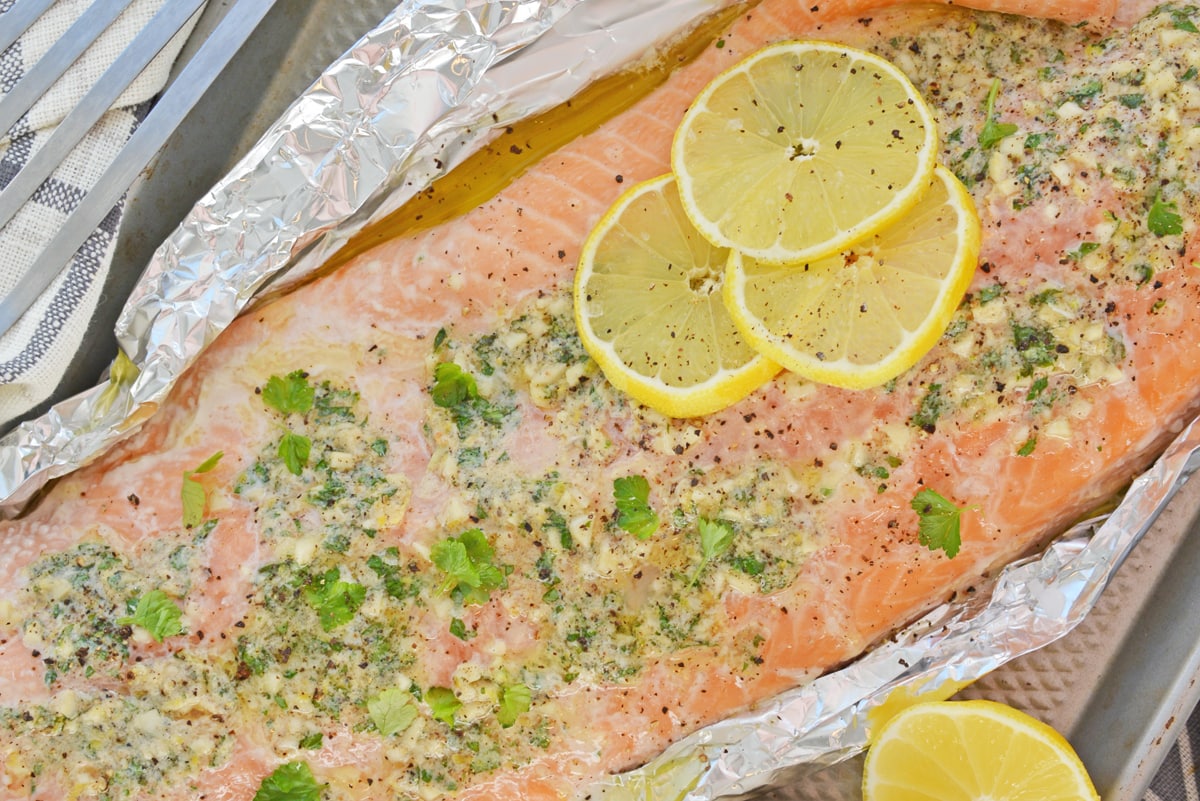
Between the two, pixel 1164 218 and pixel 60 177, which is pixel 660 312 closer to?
pixel 1164 218

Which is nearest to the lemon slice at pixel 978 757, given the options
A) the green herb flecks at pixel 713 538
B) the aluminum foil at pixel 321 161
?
the green herb flecks at pixel 713 538

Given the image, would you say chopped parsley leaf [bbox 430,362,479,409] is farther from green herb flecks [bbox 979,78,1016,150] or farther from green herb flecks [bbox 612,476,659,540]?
green herb flecks [bbox 979,78,1016,150]

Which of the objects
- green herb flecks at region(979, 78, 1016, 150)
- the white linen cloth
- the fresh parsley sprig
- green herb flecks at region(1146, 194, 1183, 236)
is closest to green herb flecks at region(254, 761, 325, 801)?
the fresh parsley sprig

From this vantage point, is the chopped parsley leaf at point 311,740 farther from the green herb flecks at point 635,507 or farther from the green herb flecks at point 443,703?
the green herb flecks at point 635,507

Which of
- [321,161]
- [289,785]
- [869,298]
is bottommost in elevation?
[289,785]

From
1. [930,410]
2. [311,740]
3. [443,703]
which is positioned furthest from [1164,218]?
[311,740]

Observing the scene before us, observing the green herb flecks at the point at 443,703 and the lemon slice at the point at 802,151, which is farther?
the green herb flecks at the point at 443,703
